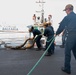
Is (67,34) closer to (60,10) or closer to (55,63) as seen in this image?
(55,63)

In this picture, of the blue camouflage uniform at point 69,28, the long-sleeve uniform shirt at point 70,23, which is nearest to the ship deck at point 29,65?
the blue camouflage uniform at point 69,28

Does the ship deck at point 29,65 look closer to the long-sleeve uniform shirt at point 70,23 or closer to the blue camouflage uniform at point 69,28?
the blue camouflage uniform at point 69,28

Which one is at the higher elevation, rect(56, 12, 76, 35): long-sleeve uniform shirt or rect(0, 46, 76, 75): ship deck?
rect(56, 12, 76, 35): long-sleeve uniform shirt

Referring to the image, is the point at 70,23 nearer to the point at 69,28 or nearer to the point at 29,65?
the point at 69,28

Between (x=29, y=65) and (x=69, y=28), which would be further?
(x=29, y=65)

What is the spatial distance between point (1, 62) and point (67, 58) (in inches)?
80.8

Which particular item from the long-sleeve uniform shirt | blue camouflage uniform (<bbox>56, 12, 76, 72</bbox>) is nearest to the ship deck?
blue camouflage uniform (<bbox>56, 12, 76, 72</bbox>)

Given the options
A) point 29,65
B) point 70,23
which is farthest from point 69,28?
point 29,65

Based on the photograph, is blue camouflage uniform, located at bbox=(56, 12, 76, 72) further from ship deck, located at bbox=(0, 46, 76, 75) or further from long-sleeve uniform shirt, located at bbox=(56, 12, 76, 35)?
ship deck, located at bbox=(0, 46, 76, 75)

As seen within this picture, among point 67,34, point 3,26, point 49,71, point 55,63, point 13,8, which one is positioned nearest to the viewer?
point 67,34

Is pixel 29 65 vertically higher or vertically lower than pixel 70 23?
lower

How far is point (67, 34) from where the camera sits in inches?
192

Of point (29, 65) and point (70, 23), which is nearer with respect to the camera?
point (70, 23)

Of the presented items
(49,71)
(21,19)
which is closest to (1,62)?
(49,71)
